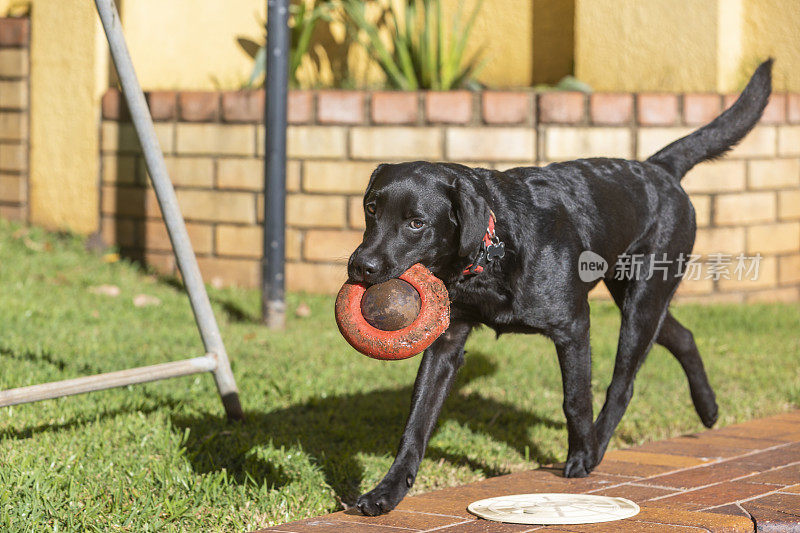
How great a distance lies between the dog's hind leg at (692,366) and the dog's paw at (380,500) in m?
1.50

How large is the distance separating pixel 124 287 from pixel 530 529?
→ 4161 millimetres

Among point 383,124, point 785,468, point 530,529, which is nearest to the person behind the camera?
point 530,529

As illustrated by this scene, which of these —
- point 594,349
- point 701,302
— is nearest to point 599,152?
point 701,302

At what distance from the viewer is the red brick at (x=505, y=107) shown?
6.06 meters

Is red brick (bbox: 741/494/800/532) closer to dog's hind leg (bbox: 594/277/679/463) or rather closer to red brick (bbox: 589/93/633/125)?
dog's hind leg (bbox: 594/277/679/463)

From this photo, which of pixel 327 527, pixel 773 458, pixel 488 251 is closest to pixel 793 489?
pixel 773 458

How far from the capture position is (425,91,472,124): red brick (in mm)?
6059

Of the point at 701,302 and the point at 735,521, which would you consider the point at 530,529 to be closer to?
the point at 735,521

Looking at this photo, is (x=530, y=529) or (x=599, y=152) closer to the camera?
(x=530, y=529)

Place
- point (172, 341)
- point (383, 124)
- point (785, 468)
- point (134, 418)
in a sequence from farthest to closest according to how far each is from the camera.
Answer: point (383, 124) → point (172, 341) → point (134, 418) → point (785, 468)

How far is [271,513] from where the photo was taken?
2756 mm

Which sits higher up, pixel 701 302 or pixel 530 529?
pixel 701 302

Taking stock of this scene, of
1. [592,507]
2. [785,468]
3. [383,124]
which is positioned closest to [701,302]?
[383,124]

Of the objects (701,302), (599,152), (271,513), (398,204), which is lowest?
(271,513)
